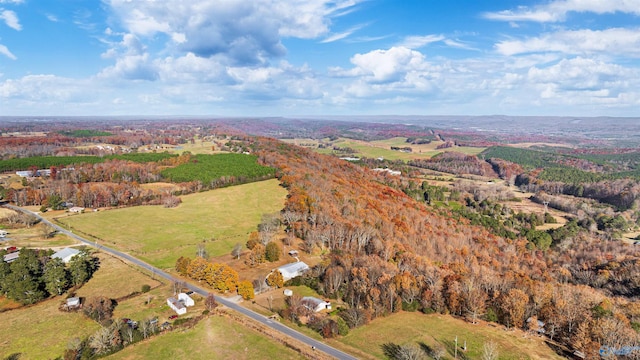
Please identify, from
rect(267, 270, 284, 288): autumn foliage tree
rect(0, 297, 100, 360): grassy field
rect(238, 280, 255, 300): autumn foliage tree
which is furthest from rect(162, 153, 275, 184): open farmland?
rect(0, 297, 100, 360): grassy field

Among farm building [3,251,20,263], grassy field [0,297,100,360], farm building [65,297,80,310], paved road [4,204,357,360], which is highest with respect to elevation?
farm building [3,251,20,263]

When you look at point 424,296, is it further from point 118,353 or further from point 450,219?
point 450,219

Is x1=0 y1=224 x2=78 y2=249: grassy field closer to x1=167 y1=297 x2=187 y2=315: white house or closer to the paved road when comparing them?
the paved road

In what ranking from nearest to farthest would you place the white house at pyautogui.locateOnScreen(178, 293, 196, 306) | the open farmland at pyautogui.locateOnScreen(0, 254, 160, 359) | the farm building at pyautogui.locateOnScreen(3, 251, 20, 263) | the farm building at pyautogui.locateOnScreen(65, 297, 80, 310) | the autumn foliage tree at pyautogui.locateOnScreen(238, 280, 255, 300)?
1. the open farmland at pyautogui.locateOnScreen(0, 254, 160, 359)
2. the farm building at pyautogui.locateOnScreen(65, 297, 80, 310)
3. the white house at pyautogui.locateOnScreen(178, 293, 196, 306)
4. the autumn foliage tree at pyautogui.locateOnScreen(238, 280, 255, 300)
5. the farm building at pyautogui.locateOnScreen(3, 251, 20, 263)

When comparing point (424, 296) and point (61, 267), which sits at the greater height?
point (61, 267)

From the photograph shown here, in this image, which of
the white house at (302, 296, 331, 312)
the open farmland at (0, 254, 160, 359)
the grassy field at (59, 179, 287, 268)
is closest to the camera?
the open farmland at (0, 254, 160, 359)

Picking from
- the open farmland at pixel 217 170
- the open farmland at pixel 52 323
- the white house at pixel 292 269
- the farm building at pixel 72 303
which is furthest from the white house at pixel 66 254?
the open farmland at pixel 217 170

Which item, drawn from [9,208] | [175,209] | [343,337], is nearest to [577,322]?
[343,337]

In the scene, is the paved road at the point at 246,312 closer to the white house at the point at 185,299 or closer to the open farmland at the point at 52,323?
the white house at the point at 185,299
